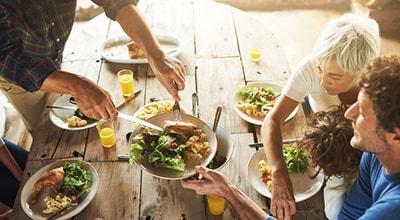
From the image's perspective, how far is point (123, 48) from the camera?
2.70m

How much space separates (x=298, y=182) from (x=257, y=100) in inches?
23.4

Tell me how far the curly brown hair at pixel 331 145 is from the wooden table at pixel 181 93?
0.19 metres

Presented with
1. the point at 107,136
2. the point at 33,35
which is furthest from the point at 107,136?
the point at 33,35

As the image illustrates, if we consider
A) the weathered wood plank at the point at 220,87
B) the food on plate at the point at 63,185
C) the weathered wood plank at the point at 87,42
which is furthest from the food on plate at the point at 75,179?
the weathered wood plank at the point at 87,42

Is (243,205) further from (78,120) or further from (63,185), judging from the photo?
(78,120)

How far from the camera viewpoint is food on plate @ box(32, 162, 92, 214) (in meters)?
1.67

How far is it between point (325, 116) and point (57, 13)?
154 cm

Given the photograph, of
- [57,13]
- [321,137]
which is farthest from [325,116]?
[57,13]

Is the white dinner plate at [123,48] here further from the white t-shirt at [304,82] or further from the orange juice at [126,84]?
the white t-shirt at [304,82]

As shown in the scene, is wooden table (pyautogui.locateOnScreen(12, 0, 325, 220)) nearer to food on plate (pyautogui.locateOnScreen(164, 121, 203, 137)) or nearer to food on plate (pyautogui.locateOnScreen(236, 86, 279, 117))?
food on plate (pyautogui.locateOnScreen(236, 86, 279, 117))

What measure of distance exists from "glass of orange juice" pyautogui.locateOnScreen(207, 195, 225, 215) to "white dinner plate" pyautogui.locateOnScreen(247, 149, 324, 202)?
19cm

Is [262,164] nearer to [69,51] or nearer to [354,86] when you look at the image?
[354,86]

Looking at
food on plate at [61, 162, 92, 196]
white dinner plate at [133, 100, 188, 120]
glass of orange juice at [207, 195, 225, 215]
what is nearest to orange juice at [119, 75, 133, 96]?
white dinner plate at [133, 100, 188, 120]

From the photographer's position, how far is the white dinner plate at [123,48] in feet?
8.38
